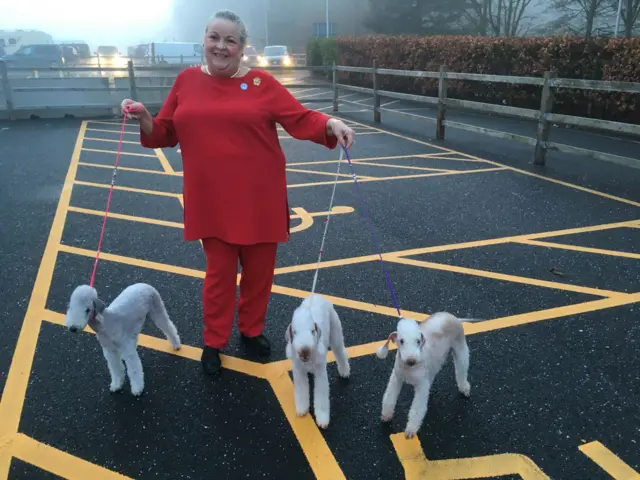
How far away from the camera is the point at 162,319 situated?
130 inches

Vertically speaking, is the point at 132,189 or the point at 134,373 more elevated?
the point at 132,189

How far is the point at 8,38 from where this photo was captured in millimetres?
43625

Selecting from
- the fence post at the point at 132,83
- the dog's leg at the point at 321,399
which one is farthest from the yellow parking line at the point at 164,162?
the dog's leg at the point at 321,399

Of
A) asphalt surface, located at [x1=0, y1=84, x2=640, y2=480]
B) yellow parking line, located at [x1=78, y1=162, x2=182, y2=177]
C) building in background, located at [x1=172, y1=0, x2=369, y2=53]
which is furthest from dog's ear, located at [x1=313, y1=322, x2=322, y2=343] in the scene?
building in background, located at [x1=172, y1=0, x2=369, y2=53]

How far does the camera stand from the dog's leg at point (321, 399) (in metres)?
2.73

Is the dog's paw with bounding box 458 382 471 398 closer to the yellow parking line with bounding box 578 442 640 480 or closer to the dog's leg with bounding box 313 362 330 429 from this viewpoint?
the yellow parking line with bounding box 578 442 640 480

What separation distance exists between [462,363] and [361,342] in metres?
0.81

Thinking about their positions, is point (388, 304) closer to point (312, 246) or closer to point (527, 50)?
point (312, 246)

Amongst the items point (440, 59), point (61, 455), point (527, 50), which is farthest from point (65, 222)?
point (440, 59)

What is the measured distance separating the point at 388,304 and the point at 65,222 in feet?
12.9

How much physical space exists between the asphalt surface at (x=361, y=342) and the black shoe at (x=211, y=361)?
62 mm

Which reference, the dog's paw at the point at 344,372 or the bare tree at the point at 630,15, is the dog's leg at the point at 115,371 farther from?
the bare tree at the point at 630,15

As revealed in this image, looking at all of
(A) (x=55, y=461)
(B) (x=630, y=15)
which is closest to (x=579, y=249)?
(A) (x=55, y=461)

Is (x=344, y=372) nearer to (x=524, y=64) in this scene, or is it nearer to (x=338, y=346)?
(x=338, y=346)
